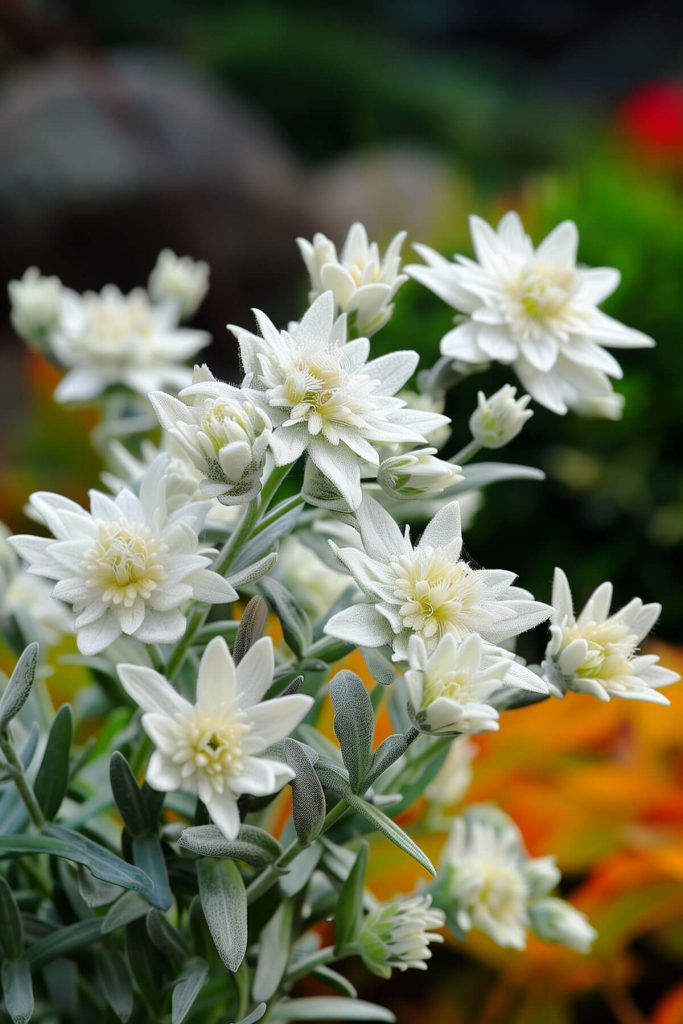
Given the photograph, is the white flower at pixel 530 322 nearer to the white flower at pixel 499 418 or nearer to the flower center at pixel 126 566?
the white flower at pixel 499 418

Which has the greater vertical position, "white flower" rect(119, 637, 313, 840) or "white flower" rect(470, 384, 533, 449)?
"white flower" rect(470, 384, 533, 449)

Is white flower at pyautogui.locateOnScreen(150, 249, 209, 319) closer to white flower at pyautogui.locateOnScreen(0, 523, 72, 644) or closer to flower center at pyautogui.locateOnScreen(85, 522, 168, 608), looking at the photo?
white flower at pyautogui.locateOnScreen(0, 523, 72, 644)

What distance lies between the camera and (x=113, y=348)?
1.48ft

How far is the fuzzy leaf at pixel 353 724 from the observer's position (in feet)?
0.91

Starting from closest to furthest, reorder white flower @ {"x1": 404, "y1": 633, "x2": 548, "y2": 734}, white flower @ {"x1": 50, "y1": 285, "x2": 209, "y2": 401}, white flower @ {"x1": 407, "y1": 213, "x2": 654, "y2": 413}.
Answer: white flower @ {"x1": 404, "y1": 633, "x2": 548, "y2": 734} < white flower @ {"x1": 407, "y1": 213, "x2": 654, "y2": 413} < white flower @ {"x1": 50, "y1": 285, "x2": 209, "y2": 401}

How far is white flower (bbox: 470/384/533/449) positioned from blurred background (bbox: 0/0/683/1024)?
25 cm

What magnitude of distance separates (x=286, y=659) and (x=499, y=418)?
0.38 feet

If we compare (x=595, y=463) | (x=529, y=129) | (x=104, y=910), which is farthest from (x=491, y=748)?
(x=529, y=129)

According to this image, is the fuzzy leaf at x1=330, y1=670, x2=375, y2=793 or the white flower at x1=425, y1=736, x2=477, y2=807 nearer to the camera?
the fuzzy leaf at x1=330, y1=670, x2=375, y2=793

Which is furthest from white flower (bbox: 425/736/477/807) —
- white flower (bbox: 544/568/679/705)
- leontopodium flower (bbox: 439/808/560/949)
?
white flower (bbox: 544/568/679/705)

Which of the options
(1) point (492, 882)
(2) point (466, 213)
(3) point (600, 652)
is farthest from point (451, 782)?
(2) point (466, 213)

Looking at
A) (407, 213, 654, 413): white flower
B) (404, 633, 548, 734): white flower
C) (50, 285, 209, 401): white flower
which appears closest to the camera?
(404, 633, 548, 734): white flower

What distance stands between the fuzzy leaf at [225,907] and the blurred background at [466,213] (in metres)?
0.23

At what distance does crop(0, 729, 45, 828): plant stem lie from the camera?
29 centimetres
